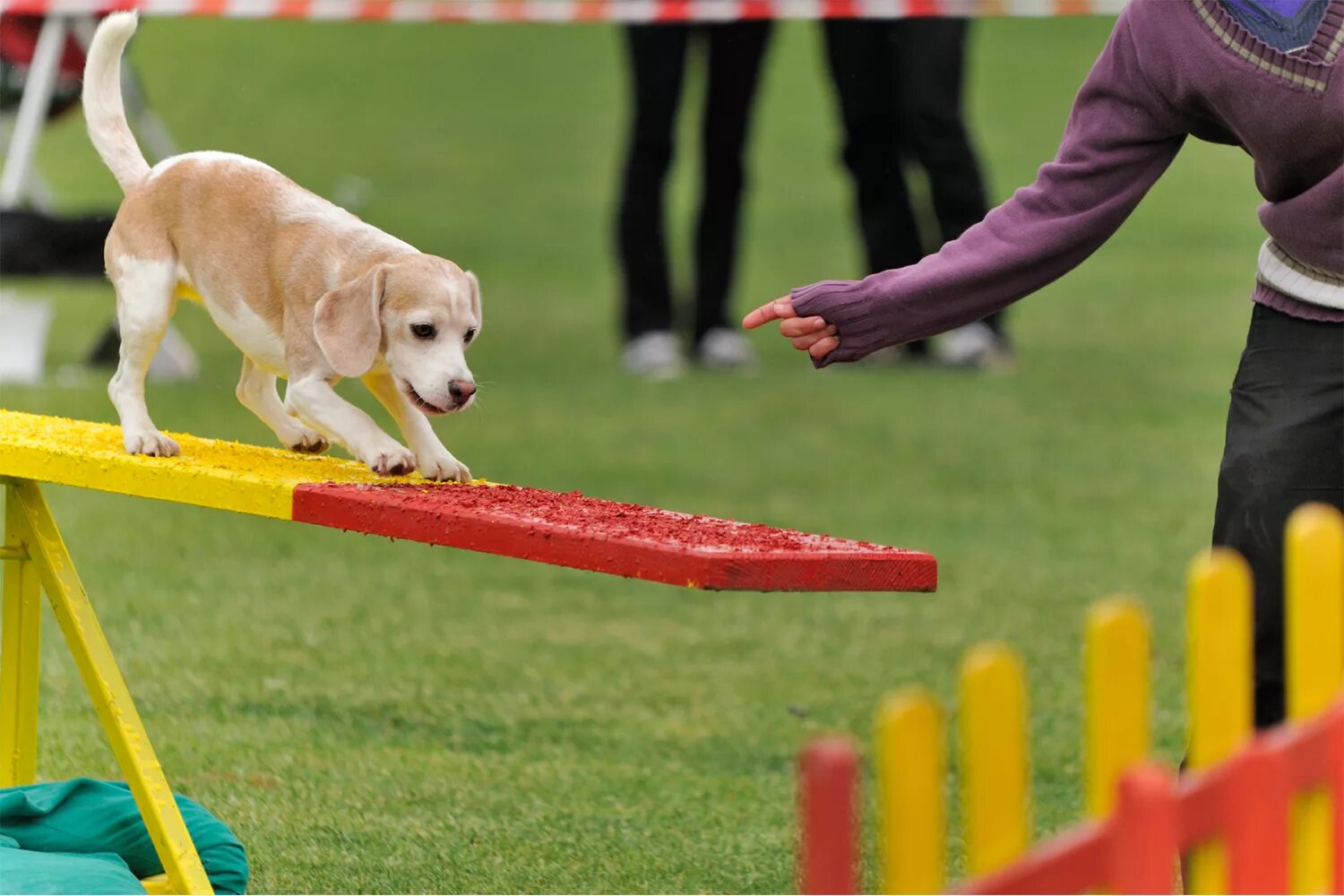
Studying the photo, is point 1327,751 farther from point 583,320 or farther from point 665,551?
point 583,320

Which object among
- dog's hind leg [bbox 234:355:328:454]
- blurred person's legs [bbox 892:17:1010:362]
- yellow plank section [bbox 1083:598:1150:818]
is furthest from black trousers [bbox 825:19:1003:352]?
yellow plank section [bbox 1083:598:1150:818]

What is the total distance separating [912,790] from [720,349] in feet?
26.6

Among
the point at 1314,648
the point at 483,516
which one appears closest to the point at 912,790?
the point at 1314,648

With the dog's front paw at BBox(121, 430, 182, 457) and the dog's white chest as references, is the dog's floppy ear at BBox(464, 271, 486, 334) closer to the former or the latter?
the dog's white chest

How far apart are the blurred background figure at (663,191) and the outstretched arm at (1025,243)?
527 cm

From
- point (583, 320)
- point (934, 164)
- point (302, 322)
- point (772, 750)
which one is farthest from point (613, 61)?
point (302, 322)

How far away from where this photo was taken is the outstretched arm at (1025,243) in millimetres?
2979

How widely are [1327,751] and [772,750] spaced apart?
9.62 feet

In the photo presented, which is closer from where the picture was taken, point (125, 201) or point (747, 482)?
point (125, 201)

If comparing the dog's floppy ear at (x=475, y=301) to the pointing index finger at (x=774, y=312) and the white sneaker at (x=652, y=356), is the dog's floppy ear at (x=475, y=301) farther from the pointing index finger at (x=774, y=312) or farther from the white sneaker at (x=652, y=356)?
the white sneaker at (x=652, y=356)

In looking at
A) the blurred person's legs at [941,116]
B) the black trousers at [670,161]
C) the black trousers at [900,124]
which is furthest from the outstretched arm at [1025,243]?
the black trousers at [670,161]

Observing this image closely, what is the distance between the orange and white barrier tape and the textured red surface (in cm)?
383

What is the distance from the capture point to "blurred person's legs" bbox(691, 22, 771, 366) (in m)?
9.08

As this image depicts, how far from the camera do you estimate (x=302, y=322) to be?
123 inches
